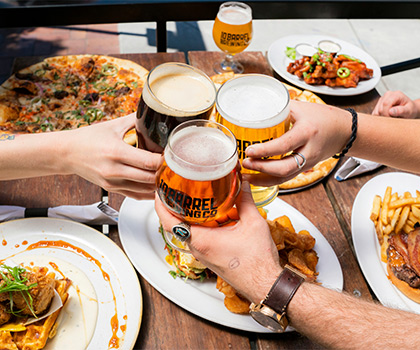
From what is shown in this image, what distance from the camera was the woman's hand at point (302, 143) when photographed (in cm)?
126

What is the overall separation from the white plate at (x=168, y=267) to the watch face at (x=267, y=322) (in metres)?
0.10

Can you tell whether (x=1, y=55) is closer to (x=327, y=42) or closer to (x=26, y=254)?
(x=327, y=42)

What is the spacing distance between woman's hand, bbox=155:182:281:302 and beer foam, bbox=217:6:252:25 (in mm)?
A: 1612

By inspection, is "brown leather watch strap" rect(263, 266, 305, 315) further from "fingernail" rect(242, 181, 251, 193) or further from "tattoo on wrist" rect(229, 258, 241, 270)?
"fingernail" rect(242, 181, 251, 193)

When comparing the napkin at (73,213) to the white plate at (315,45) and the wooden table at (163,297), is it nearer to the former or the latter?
the wooden table at (163,297)

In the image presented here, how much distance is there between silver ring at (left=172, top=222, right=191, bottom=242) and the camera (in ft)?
3.97

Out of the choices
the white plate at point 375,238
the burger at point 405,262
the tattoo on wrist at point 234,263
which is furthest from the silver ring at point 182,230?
the burger at point 405,262

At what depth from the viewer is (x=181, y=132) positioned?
43.9 inches

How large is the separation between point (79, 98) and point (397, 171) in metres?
1.86

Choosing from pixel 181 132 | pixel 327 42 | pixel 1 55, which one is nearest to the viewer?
pixel 181 132

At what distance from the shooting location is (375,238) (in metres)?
1.78

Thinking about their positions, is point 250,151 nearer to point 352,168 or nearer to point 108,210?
point 108,210

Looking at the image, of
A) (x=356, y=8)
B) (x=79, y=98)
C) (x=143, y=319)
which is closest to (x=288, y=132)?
(x=143, y=319)

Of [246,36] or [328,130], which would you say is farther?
[246,36]
